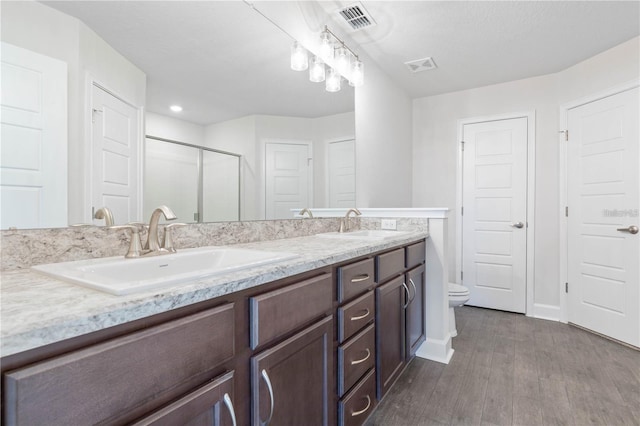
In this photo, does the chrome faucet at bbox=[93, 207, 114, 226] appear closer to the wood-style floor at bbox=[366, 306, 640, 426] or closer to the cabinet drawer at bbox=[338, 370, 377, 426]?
the cabinet drawer at bbox=[338, 370, 377, 426]

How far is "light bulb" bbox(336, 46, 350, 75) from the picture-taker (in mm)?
2242

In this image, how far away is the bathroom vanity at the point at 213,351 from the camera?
0.47 meters

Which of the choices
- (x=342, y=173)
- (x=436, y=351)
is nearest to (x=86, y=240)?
(x=342, y=173)

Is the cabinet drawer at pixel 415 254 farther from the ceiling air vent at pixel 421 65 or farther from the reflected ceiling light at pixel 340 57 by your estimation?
the ceiling air vent at pixel 421 65

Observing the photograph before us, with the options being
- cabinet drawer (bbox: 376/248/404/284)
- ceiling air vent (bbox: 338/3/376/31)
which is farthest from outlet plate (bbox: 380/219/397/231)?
ceiling air vent (bbox: 338/3/376/31)

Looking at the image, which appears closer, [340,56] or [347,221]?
[340,56]

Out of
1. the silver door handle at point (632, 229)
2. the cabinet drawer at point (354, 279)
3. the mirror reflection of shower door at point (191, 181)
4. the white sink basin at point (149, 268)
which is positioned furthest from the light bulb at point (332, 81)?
the silver door handle at point (632, 229)

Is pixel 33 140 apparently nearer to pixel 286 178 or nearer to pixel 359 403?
pixel 286 178

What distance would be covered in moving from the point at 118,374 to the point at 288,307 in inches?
18.5

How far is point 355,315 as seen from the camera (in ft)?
4.31

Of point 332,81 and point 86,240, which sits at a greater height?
point 332,81

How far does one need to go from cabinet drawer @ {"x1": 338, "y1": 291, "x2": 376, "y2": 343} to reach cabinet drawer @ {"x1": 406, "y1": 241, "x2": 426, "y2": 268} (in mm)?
528

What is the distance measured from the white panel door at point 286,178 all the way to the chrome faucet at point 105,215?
78 centimetres

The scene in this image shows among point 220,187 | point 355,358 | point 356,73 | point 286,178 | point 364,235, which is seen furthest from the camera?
point 356,73
